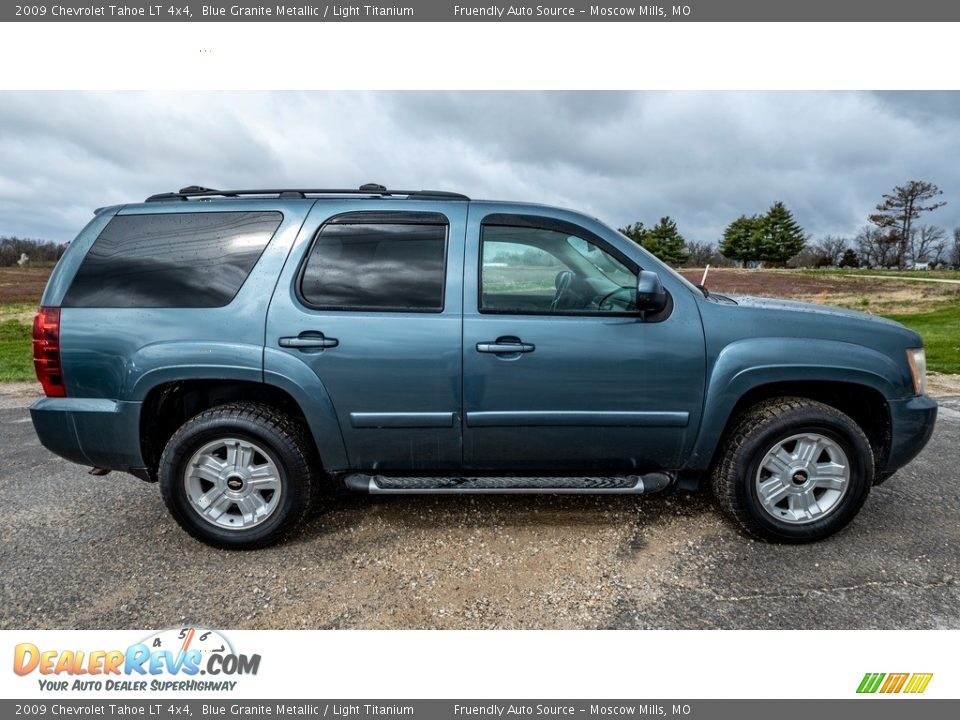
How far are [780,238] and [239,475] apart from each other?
75742mm

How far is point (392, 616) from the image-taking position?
7.56 feet

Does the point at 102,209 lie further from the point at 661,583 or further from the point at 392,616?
the point at 661,583

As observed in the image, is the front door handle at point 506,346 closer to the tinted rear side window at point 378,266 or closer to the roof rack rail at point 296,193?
the tinted rear side window at point 378,266

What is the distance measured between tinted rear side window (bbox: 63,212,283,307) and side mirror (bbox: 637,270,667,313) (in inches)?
77.9

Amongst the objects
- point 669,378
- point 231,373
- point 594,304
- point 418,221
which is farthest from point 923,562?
point 231,373

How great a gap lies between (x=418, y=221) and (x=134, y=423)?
1.86 metres

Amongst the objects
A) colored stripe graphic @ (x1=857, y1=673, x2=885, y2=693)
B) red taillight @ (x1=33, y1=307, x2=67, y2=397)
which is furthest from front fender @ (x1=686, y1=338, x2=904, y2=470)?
red taillight @ (x1=33, y1=307, x2=67, y2=397)

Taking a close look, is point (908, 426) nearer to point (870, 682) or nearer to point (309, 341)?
point (870, 682)

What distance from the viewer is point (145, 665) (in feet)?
6.97

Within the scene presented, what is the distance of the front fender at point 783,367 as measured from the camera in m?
2.71

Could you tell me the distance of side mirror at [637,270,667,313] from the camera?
254 cm

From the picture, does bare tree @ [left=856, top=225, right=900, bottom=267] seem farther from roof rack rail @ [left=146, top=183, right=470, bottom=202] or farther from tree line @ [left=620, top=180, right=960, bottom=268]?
roof rack rail @ [left=146, top=183, right=470, bottom=202]

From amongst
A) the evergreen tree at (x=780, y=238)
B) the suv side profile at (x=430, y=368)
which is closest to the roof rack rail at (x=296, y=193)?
the suv side profile at (x=430, y=368)

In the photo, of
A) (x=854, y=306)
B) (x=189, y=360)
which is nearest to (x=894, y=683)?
(x=189, y=360)
